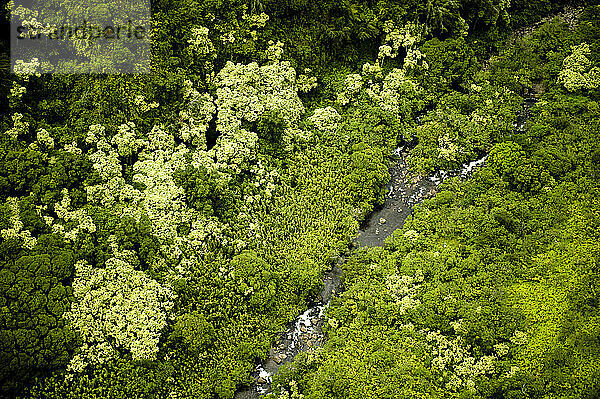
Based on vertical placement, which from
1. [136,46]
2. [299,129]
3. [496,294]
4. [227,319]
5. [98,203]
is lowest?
[227,319]

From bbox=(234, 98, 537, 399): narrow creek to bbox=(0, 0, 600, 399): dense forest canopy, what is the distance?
1.35ft

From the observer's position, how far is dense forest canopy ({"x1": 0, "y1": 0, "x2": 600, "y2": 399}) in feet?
52.7

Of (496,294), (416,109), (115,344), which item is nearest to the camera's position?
(115,344)

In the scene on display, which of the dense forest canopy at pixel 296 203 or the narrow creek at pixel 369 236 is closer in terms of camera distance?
the dense forest canopy at pixel 296 203

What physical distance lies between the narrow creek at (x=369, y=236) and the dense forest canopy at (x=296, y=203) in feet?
1.35

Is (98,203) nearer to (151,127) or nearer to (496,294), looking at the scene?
(151,127)

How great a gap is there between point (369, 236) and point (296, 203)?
2980 millimetres

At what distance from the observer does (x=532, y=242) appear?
18484mm

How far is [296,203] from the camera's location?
68.6 feet

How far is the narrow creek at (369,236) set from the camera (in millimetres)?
17812

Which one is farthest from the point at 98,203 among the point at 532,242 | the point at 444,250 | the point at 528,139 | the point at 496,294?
the point at 528,139

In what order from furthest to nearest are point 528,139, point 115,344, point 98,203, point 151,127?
point 528,139 < point 151,127 < point 98,203 < point 115,344

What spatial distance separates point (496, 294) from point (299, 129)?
9.78 meters

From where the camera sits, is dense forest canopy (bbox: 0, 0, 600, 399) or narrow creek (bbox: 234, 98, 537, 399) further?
narrow creek (bbox: 234, 98, 537, 399)
